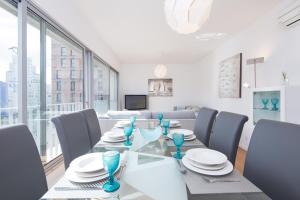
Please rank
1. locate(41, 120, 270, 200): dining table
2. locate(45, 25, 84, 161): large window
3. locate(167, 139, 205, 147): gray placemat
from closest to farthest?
locate(41, 120, 270, 200): dining table
locate(167, 139, 205, 147): gray placemat
locate(45, 25, 84, 161): large window

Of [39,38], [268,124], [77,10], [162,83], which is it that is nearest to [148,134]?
[268,124]

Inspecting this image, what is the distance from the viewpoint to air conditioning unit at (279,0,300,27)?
6.96ft

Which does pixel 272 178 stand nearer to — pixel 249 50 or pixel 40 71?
pixel 40 71

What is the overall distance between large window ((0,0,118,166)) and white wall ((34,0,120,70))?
9 centimetres

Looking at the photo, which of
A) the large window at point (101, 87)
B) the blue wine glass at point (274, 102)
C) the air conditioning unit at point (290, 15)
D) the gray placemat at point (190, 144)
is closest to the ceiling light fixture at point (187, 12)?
the gray placemat at point (190, 144)

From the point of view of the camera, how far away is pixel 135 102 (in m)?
6.57

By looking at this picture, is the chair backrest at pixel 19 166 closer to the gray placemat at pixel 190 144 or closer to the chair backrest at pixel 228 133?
the gray placemat at pixel 190 144

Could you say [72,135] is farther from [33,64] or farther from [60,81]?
[60,81]

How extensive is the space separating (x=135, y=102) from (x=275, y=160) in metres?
5.78

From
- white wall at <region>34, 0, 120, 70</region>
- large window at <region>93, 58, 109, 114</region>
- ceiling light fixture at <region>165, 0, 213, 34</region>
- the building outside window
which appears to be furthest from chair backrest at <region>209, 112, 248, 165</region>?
large window at <region>93, 58, 109, 114</region>

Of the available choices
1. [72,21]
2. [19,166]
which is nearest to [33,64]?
[72,21]

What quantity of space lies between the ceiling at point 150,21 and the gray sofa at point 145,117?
1.63 meters

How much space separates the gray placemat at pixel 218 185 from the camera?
0.72m

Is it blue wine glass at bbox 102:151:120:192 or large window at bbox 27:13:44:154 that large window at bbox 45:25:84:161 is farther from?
blue wine glass at bbox 102:151:120:192
